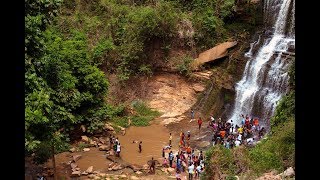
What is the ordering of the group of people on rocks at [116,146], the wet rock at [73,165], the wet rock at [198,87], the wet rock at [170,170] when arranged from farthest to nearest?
the wet rock at [198,87]
the group of people on rocks at [116,146]
the wet rock at [73,165]
the wet rock at [170,170]

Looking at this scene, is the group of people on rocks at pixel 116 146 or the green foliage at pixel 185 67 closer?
the group of people on rocks at pixel 116 146

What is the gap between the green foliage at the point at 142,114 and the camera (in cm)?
2475

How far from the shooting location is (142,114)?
2581 centimetres

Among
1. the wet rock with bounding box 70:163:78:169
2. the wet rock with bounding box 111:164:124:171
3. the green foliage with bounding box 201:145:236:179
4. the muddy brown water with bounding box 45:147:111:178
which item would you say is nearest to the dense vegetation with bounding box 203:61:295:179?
the green foliage with bounding box 201:145:236:179

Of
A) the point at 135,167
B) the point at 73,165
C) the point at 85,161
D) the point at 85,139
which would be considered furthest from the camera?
the point at 85,139

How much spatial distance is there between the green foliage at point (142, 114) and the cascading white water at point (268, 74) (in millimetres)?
5533

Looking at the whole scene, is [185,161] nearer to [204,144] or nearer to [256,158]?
[204,144]

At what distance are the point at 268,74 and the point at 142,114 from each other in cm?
897

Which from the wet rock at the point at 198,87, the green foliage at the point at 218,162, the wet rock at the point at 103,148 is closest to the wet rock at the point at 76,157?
the wet rock at the point at 103,148

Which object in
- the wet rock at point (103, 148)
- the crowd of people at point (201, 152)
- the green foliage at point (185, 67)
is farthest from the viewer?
the green foliage at point (185, 67)

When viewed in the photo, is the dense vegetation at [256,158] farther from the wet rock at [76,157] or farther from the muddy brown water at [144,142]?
the wet rock at [76,157]

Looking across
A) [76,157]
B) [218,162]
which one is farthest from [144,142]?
[218,162]
